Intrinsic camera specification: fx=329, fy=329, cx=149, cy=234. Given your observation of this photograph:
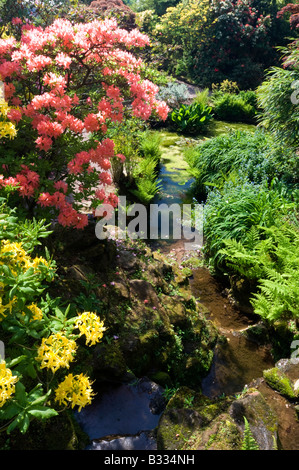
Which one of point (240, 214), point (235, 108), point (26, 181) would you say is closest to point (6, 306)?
point (26, 181)

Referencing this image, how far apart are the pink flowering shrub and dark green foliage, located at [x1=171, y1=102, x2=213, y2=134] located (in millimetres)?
7021

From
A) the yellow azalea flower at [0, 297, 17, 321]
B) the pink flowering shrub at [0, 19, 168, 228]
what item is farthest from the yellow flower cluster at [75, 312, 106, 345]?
the pink flowering shrub at [0, 19, 168, 228]

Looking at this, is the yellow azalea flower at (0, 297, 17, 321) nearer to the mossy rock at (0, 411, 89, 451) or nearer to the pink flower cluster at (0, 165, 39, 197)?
the mossy rock at (0, 411, 89, 451)

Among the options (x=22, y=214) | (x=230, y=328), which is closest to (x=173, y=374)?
(x=230, y=328)

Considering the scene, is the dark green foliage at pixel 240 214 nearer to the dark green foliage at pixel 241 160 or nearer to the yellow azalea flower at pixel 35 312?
the dark green foliage at pixel 241 160

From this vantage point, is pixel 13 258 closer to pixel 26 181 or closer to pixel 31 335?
pixel 31 335

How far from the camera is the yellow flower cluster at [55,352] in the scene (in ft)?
5.29

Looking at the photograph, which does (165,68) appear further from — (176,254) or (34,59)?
(34,59)

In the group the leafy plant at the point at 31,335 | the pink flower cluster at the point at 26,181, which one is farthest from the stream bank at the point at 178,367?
the pink flower cluster at the point at 26,181

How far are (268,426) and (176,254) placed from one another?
11.4 ft

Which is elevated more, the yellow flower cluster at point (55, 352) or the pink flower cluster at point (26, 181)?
the pink flower cluster at point (26, 181)

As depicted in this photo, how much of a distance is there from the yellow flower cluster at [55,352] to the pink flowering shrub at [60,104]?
1.54 m

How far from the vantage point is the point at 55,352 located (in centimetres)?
163

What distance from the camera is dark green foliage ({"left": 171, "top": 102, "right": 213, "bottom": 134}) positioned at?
10.2 metres
